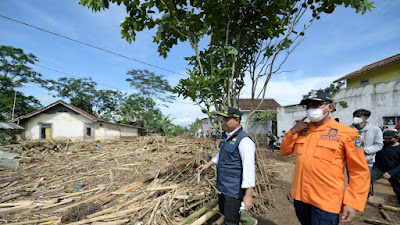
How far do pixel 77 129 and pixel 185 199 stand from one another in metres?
19.4

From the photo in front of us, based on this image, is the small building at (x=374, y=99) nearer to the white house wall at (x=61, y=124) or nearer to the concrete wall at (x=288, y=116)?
the concrete wall at (x=288, y=116)

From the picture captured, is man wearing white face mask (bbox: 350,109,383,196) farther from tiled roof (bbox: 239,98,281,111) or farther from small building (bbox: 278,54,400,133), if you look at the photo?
tiled roof (bbox: 239,98,281,111)

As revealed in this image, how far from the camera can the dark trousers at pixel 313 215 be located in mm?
1782

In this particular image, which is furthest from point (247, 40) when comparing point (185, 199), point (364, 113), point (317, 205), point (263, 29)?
point (185, 199)

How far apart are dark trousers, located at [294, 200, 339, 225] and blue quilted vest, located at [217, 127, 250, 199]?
66 centimetres

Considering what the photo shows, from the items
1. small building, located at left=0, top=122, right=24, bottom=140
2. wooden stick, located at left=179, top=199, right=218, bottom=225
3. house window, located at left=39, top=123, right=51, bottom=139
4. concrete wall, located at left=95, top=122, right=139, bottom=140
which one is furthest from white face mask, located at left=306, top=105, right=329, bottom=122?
house window, located at left=39, top=123, right=51, bottom=139

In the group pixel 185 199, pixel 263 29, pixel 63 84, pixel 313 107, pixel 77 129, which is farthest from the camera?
pixel 63 84

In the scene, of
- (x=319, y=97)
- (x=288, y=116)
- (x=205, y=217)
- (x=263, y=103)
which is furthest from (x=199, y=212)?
(x=263, y=103)

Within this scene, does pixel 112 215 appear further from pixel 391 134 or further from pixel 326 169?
pixel 391 134

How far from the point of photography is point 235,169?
96.2 inches

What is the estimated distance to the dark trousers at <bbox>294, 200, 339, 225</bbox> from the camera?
1782 mm

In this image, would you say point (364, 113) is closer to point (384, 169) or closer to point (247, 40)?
point (384, 169)

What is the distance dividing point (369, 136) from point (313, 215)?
9.90 ft

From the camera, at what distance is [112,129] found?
800 inches
